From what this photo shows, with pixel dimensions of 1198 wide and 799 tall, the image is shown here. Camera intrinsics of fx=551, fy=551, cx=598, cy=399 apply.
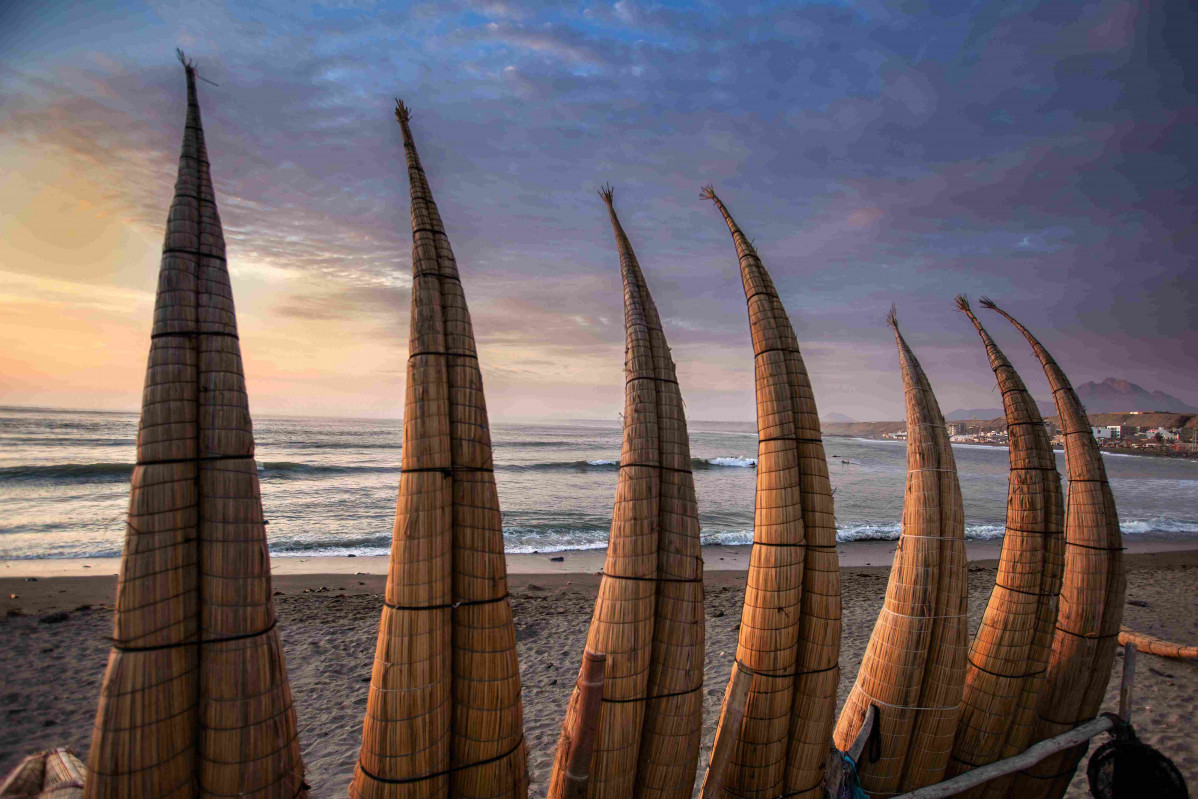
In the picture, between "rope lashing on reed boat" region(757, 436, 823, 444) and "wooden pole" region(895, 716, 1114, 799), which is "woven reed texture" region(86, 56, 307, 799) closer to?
"rope lashing on reed boat" region(757, 436, 823, 444)

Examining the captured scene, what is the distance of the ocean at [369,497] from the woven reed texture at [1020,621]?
36.3 feet

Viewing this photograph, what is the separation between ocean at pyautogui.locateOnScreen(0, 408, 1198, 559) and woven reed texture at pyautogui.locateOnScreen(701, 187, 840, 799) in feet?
37.1

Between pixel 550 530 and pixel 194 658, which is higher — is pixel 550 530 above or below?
below

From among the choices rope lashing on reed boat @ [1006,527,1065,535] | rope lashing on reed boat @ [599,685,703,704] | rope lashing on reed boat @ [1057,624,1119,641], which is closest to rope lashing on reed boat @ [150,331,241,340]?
rope lashing on reed boat @ [599,685,703,704]

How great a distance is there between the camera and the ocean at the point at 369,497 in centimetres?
1371

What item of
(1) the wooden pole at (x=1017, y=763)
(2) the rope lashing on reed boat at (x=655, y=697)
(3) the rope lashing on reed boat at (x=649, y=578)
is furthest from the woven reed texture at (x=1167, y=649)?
(3) the rope lashing on reed boat at (x=649, y=578)

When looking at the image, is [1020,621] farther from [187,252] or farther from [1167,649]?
[1167,649]

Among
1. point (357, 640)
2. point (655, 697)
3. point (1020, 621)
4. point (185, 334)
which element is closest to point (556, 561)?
point (357, 640)

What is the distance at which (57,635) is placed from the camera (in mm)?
7301

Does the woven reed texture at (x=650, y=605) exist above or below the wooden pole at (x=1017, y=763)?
above

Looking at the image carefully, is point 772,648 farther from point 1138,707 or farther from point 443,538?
point 1138,707

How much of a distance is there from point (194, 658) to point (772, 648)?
7.39ft

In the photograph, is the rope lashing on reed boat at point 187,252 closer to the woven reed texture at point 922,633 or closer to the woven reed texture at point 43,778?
the woven reed texture at point 43,778

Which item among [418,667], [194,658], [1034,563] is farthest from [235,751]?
[1034,563]
